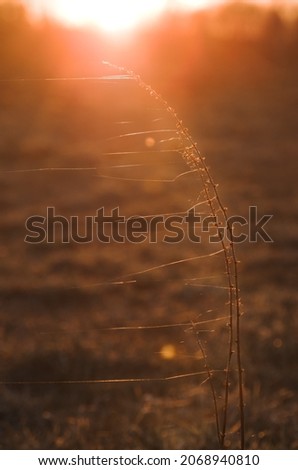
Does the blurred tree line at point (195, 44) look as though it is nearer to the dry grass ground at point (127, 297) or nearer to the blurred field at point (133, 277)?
the blurred field at point (133, 277)

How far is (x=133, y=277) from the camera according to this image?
6102 mm

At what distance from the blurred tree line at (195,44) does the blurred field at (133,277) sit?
83mm

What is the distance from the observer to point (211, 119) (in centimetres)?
1063

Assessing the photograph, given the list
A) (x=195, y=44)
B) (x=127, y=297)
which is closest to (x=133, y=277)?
(x=127, y=297)

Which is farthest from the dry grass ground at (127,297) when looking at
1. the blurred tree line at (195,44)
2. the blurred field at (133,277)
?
the blurred tree line at (195,44)

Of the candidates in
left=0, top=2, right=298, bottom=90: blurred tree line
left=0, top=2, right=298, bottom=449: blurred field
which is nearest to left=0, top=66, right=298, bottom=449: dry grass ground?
left=0, top=2, right=298, bottom=449: blurred field

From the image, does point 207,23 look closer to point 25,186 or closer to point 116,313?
point 25,186

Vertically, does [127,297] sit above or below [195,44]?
below

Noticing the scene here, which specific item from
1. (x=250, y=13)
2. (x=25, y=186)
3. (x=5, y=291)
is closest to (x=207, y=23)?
(x=250, y=13)

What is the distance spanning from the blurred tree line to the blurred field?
83mm

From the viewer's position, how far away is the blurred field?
3109mm

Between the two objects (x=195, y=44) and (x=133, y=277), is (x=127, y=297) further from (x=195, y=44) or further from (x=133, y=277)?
(x=195, y=44)

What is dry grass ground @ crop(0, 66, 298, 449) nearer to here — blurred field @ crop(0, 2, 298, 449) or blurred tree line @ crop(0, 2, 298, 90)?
blurred field @ crop(0, 2, 298, 449)

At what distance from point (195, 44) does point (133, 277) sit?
319 inches
